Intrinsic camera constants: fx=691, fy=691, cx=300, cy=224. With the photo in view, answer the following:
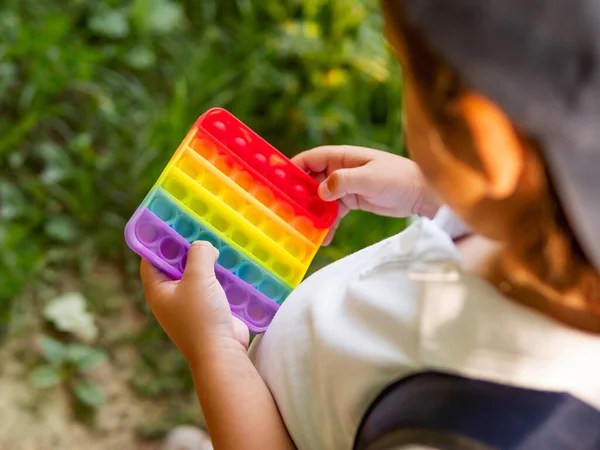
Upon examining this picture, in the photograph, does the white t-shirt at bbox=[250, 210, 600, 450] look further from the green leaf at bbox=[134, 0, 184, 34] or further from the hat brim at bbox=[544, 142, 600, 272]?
the green leaf at bbox=[134, 0, 184, 34]

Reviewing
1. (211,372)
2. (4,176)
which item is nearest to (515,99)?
(211,372)

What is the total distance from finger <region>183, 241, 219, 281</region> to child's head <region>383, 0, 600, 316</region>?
24cm

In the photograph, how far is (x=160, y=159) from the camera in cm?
103

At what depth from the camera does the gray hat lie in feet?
1.01

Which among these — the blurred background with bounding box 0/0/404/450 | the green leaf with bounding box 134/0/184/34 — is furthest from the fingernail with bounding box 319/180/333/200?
the green leaf with bounding box 134/0/184/34

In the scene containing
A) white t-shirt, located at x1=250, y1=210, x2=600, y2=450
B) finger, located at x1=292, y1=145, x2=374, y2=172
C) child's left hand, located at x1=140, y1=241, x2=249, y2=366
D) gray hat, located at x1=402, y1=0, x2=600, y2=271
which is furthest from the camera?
finger, located at x1=292, y1=145, x2=374, y2=172

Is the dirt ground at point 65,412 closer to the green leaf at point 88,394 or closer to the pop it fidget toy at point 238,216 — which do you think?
the green leaf at point 88,394

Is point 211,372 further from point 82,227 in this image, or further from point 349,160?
point 82,227

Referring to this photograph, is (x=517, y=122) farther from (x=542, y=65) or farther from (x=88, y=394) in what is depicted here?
(x=88, y=394)

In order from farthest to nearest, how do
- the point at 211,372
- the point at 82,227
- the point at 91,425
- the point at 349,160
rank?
the point at 82,227 < the point at 91,425 < the point at 349,160 < the point at 211,372

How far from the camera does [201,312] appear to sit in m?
0.58

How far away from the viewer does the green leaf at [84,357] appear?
932mm

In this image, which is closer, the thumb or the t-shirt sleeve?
the t-shirt sleeve

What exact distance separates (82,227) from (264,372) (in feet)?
1.75
